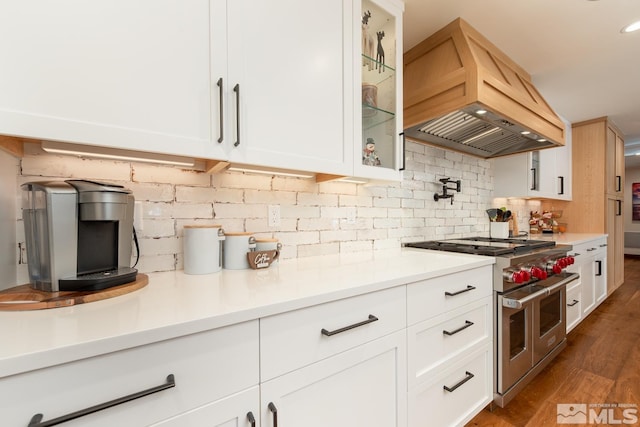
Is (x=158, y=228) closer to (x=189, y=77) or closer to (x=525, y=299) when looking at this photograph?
(x=189, y=77)

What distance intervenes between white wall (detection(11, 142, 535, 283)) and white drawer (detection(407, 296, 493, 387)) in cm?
67

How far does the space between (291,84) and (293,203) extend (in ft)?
2.04

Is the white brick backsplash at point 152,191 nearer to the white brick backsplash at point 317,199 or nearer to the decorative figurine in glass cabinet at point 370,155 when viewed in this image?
the white brick backsplash at point 317,199

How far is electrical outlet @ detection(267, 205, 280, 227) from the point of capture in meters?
1.43

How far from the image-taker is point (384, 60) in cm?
156

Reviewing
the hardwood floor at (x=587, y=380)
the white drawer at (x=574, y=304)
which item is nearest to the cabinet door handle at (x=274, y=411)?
Result: the hardwood floor at (x=587, y=380)

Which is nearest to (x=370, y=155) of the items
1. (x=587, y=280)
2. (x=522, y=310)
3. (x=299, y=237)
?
(x=299, y=237)

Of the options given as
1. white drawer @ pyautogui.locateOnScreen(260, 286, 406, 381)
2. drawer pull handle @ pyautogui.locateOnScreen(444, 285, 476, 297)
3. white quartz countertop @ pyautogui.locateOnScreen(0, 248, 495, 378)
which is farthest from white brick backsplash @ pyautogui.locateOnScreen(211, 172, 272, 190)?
drawer pull handle @ pyautogui.locateOnScreen(444, 285, 476, 297)

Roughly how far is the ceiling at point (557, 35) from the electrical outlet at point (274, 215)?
1445 mm

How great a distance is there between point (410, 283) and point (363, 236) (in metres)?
0.72

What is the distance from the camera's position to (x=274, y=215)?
1444mm

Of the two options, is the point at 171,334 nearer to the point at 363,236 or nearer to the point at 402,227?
the point at 363,236

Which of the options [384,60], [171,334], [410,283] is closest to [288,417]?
[171,334]

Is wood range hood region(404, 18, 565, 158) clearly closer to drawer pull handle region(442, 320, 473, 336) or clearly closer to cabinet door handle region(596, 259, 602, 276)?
drawer pull handle region(442, 320, 473, 336)
